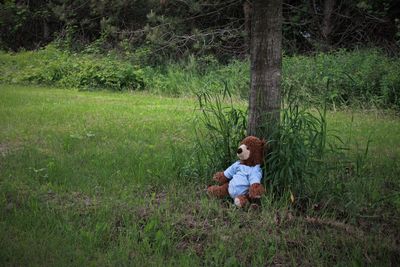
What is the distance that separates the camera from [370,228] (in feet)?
13.0

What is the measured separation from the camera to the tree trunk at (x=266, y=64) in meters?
4.52

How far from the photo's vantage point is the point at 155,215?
399 cm

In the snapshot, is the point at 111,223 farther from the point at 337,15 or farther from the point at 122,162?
the point at 337,15

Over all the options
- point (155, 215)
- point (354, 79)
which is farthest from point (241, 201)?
point (354, 79)

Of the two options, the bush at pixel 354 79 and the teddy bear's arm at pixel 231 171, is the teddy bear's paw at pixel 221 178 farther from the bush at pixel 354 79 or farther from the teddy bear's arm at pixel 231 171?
the bush at pixel 354 79

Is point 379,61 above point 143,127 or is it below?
above

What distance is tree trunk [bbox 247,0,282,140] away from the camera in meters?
Answer: 4.52

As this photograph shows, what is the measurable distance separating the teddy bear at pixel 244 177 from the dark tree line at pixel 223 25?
1143 cm

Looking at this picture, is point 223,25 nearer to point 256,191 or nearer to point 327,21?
point 327,21

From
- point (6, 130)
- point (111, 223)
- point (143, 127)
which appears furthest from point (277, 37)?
A: point (6, 130)

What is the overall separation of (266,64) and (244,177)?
1.08m

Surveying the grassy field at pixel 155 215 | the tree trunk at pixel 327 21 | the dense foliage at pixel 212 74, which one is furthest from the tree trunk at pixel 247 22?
the grassy field at pixel 155 215

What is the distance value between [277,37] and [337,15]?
1349 centimetres

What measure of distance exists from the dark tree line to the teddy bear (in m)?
11.4
